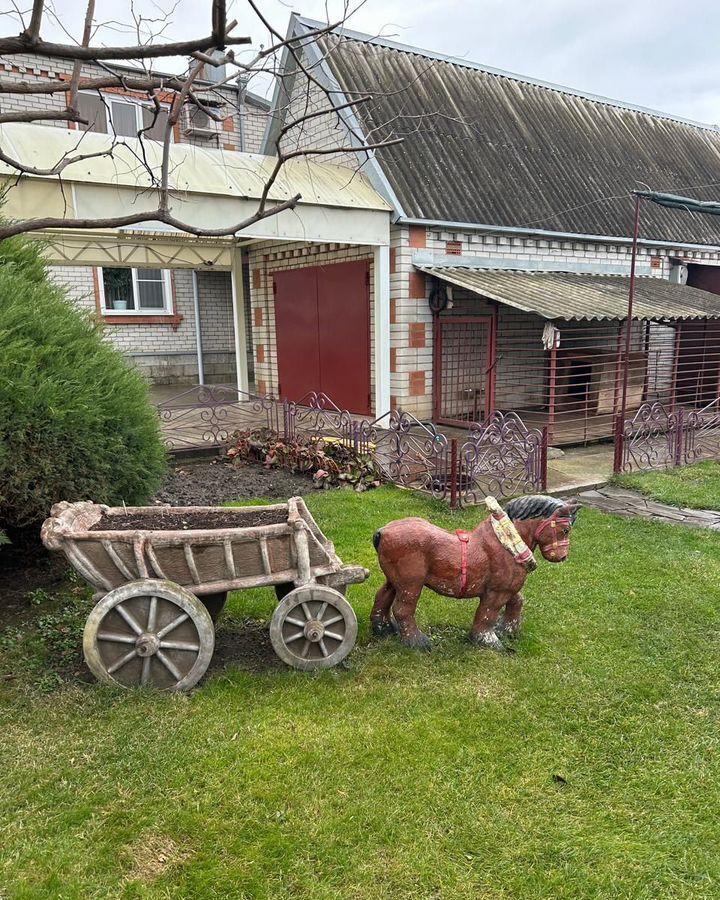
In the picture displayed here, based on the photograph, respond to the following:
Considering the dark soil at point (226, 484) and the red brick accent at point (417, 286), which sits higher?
the red brick accent at point (417, 286)

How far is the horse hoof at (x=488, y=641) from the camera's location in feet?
13.9

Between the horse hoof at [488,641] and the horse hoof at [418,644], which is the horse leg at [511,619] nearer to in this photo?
the horse hoof at [488,641]

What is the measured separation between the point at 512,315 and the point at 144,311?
10227 millimetres

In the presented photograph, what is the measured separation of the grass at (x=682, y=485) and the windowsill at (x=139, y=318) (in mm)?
13468

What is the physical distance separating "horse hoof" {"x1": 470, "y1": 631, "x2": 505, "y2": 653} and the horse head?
24.7 inches

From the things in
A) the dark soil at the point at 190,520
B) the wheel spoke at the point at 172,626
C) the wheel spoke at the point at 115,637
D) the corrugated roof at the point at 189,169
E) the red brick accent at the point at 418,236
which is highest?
the corrugated roof at the point at 189,169

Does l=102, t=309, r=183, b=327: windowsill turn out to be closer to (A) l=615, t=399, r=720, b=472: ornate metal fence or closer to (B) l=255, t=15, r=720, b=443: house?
(B) l=255, t=15, r=720, b=443: house

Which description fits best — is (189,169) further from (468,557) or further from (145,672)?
(145,672)

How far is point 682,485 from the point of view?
8.23 metres

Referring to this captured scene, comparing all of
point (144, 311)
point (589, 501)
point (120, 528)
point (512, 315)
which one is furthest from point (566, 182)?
point (120, 528)

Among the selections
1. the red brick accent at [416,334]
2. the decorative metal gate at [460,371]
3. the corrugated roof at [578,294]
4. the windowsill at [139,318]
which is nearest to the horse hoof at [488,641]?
the corrugated roof at [578,294]

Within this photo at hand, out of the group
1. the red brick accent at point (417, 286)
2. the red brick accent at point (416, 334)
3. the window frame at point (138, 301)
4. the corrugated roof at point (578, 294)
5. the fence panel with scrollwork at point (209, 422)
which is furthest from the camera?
the window frame at point (138, 301)

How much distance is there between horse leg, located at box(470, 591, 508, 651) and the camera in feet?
13.8

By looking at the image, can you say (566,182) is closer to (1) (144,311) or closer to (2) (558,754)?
(1) (144,311)
